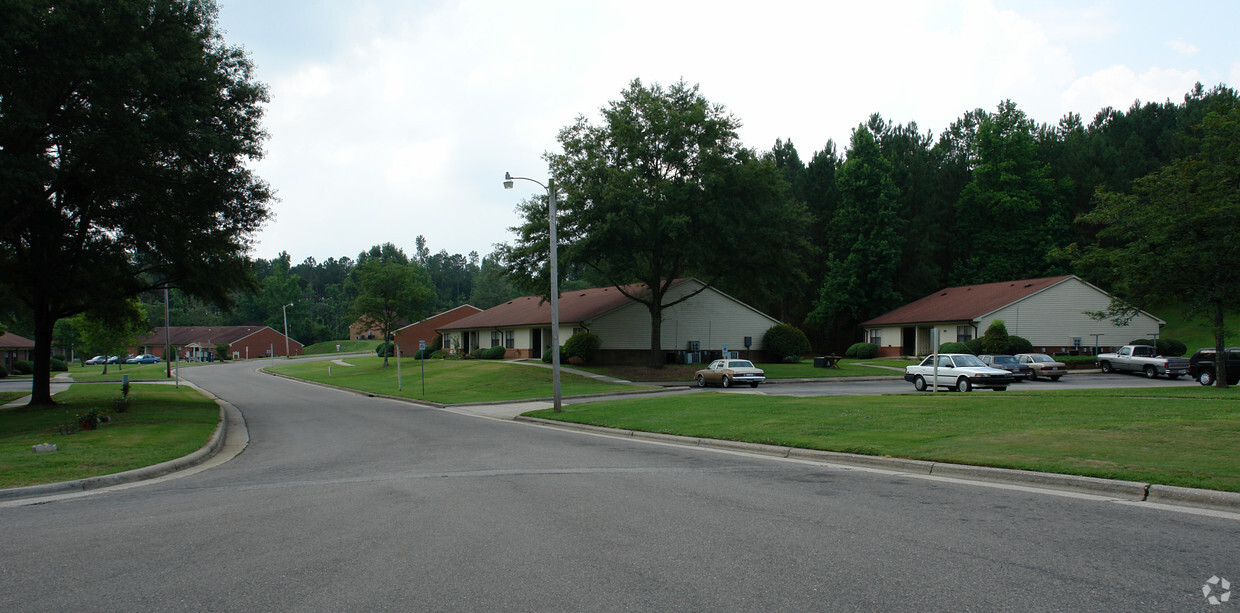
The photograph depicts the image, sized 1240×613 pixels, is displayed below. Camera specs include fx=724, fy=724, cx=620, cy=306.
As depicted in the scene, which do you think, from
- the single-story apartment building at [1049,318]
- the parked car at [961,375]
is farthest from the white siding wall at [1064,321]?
the parked car at [961,375]

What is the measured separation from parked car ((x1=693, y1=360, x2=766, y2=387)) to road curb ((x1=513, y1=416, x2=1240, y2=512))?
2077 centimetres

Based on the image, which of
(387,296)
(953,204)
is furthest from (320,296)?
(953,204)

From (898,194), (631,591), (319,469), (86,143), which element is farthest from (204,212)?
(898,194)

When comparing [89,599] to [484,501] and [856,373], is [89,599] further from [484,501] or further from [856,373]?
[856,373]

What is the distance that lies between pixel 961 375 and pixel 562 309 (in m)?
32.3

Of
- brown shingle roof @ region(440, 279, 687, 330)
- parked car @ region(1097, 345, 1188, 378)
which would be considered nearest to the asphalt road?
parked car @ region(1097, 345, 1188, 378)

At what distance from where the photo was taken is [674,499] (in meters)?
8.66

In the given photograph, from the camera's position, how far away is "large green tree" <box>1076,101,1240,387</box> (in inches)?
902

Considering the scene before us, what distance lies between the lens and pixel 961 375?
88.9 feet

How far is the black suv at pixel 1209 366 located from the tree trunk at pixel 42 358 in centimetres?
4346

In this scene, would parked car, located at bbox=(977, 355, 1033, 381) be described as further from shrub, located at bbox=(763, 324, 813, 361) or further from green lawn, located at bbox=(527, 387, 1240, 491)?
shrub, located at bbox=(763, 324, 813, 361)

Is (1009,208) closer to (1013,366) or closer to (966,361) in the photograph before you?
(1013,366)

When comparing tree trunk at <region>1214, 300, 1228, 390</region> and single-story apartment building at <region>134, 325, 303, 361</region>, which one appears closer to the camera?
tree trunk at <region>1214, 300, 1228, 390</region>

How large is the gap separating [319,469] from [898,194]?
5977 cm
